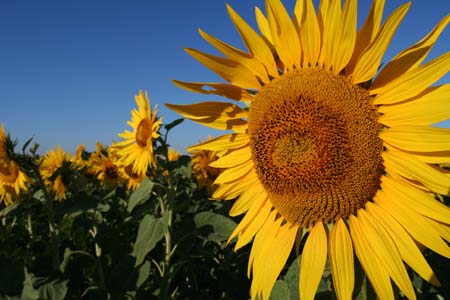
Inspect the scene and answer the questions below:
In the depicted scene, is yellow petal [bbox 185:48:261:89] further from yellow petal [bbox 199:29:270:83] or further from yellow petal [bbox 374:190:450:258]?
yellow petal [bbox 374:190:450:258]

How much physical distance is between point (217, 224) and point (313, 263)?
1.97m

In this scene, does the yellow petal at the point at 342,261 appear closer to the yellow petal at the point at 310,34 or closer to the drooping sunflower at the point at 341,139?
the drooping sunflower at the point at 341,139

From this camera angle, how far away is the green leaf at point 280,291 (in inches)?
76.4

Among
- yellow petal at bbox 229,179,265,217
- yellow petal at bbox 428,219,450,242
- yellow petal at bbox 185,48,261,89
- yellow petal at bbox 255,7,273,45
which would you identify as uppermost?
yellow petal at bbox 255,7,273,45

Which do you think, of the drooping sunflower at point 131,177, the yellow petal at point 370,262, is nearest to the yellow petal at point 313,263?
the yellow petal at point 370,262

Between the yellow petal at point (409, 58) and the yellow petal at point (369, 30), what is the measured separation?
117mm

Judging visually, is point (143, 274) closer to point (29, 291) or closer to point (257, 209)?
point (29, 291)

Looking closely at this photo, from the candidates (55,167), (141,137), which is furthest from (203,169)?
(55,167)

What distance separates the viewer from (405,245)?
5.03 ft

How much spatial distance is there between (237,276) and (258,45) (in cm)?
274

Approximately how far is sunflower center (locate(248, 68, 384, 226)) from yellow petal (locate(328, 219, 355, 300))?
72 mm

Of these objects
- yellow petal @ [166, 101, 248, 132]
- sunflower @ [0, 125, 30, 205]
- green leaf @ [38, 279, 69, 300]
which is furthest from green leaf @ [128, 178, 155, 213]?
sunflower @ [0, 125, 30, 205]

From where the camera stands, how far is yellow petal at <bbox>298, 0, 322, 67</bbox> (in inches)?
63.4

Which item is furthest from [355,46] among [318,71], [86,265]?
[86,265]
